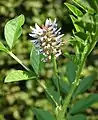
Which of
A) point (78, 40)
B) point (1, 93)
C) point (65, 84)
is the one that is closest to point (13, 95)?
point (1, 93)

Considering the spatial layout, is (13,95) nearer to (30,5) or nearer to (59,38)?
(30,5)

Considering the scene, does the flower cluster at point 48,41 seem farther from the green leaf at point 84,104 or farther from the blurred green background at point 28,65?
the blurred green background at point 28,65

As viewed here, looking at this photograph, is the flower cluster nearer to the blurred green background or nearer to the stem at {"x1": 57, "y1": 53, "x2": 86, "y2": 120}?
the stem at {"x1": 57, "y1": 53, "x2": 86, "y2": 120}

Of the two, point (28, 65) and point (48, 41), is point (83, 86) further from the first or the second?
point (28, 65)

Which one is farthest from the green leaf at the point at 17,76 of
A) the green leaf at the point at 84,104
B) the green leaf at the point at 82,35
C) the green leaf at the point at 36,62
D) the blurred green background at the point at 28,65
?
the blurred green background at the point at 28,65

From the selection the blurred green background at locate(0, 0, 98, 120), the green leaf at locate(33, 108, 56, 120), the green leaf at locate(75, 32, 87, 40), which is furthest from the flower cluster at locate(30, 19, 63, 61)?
the blurred green background at locate(0, 0, 98, 120)
